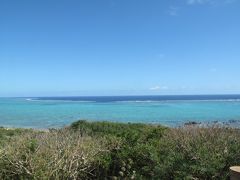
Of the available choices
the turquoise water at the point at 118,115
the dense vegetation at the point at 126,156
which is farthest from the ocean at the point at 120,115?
the dense vegetation at the point at 126,156

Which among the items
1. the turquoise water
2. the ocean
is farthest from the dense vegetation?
the turquoise water

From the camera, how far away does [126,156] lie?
21.9ft

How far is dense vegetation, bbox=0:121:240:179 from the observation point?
18.8 ft

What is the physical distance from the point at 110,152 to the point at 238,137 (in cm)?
223

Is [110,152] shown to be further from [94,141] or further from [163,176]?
[163,176]

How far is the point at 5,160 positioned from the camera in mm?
6762

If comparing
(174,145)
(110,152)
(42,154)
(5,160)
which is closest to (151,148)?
(174,145)

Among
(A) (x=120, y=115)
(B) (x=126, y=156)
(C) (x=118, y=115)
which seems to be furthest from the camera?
(C) (x=118, y=115)

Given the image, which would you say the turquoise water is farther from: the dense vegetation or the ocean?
the dense vegetation

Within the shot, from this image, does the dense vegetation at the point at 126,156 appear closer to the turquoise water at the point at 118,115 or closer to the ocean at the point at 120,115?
the ocean at the point at 120,115

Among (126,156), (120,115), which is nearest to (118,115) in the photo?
(120,115)

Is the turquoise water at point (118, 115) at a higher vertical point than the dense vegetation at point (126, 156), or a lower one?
lower

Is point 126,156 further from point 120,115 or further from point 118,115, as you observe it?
point 118,115

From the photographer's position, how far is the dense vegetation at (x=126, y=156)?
5734 millimetres
